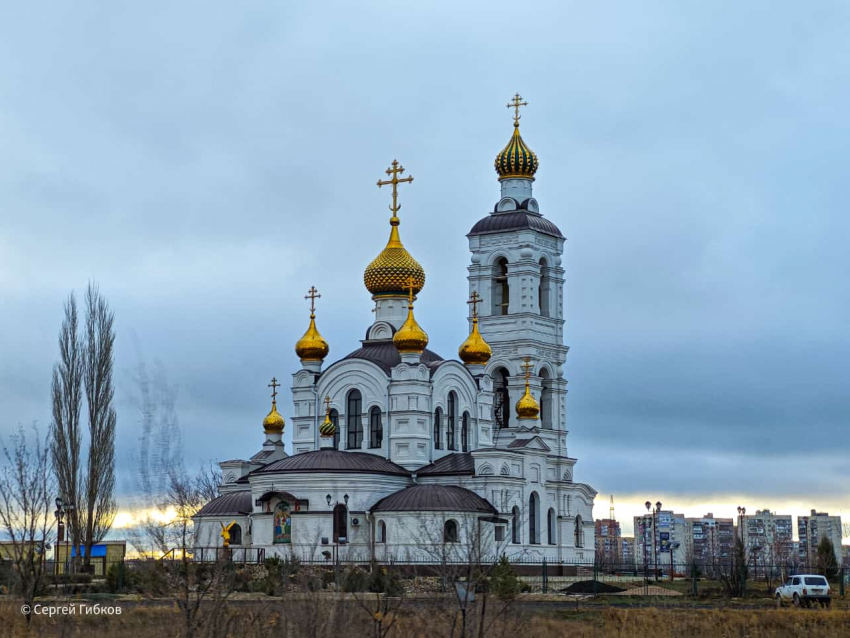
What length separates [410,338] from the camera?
45719mm

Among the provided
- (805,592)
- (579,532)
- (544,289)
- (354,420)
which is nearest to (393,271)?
(354,420)

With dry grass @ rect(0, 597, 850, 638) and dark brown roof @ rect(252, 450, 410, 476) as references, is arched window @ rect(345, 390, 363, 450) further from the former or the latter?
dry grass @ rect(0, 597, 850, 638)

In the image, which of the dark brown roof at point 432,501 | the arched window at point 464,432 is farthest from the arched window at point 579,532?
the dark brown roof at point 432,501

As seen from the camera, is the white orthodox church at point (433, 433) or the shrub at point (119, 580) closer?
the shrub at point (119, 580)

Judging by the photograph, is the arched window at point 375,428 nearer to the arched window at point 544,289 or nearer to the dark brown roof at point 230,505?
the dark brown roof at point 230,505

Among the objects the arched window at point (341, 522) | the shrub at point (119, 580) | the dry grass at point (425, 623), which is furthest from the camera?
the arched window at point (341, 522)

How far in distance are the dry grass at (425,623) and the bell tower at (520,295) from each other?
25215 millimetres

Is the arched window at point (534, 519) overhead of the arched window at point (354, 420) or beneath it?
beneath

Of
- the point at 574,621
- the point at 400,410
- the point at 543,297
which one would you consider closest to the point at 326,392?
the point at 400,410

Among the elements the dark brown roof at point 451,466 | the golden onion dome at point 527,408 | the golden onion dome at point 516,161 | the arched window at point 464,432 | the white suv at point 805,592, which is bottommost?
the white suv at point 805,592

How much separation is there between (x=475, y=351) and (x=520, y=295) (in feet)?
18.7

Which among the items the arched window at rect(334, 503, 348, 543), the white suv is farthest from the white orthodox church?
the white suv

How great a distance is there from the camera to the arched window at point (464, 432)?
48.2 metres

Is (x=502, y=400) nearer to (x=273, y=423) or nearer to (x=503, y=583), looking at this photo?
(x=273, y=423)
